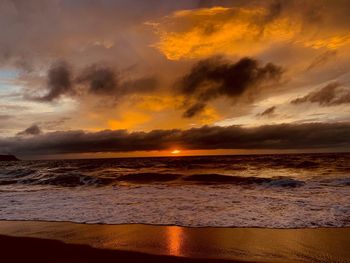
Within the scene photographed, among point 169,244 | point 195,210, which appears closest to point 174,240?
point 169,244

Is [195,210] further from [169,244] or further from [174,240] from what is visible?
[169,244]

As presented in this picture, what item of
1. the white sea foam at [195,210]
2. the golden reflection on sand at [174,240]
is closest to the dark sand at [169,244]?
the golden reflection on sand at [174,240]

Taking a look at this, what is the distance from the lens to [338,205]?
12.4 metres

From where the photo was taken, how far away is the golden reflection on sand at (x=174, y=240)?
7.35m

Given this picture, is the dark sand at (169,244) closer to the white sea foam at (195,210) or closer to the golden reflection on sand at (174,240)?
the golden reflection on sand at (174,240)

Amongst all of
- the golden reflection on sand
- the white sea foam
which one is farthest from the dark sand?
the white sea foam

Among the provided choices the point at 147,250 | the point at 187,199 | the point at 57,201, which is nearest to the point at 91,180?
the point at 57,201

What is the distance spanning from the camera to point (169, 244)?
311 inches

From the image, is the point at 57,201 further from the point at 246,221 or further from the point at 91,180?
the point at 91,180

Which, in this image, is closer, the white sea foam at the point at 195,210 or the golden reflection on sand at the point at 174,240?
the golden reflection on sand at the point at 174,240

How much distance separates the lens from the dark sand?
691cm

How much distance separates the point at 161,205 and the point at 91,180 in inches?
614

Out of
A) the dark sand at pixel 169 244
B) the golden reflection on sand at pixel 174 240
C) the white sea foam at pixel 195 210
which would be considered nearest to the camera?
the dark sand at pixel 169 244

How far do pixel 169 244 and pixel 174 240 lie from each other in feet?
1.16
